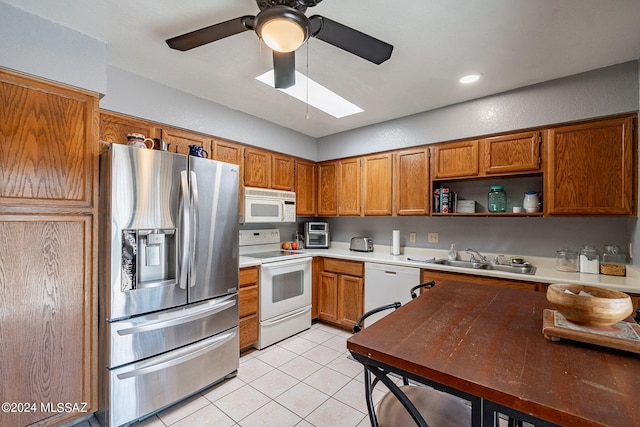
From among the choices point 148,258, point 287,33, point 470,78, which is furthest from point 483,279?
point 148,258

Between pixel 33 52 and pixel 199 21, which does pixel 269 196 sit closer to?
pixel 199 21

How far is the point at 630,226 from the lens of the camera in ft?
7.23

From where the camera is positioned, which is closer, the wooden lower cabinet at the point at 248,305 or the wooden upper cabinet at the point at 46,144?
the wooden upper cabinet at the point at 46,144

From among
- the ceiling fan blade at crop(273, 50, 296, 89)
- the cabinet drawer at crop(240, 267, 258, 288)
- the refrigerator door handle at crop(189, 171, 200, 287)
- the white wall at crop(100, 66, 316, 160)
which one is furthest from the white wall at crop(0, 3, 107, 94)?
the cabinet drawer at crop(240, 267, 258, 288)

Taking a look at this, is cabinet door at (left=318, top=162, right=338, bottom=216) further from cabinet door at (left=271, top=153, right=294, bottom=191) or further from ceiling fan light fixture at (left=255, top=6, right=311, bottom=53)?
ceiling fan light fixture at (left=255, top=6, right=311, bottom=53)

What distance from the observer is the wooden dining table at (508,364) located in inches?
27.2

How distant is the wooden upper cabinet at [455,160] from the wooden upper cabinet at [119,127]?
2719mm

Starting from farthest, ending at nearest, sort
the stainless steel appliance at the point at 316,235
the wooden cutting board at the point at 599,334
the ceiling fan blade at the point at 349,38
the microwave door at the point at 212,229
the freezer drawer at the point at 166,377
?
1. the stainless steel appliance at the point at 316,235
2. the microwave door at the point at 212,229
3. the freezer drawer at the point at 166,377
4. the ceiling fan blade at the point at 349,38
5. the wooden cutting board at the point at 599,334

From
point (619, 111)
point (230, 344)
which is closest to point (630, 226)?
point (619, 111)

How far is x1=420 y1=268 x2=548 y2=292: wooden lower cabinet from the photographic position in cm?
214

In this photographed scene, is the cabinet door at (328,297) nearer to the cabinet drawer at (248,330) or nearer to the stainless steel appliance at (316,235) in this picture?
the stainless steel appliance at (316,235)

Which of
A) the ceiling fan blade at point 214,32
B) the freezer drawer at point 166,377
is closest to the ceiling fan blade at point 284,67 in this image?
the ceiling fan blade at point 214,32

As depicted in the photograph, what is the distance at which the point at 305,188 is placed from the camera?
12.6 ft

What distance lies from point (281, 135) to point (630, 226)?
334 centimetres
